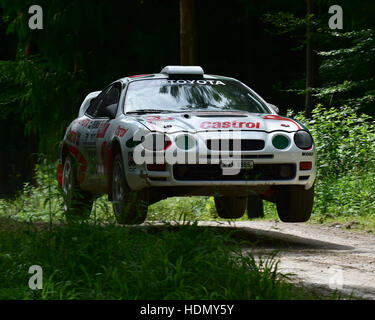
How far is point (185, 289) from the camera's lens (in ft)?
17.6

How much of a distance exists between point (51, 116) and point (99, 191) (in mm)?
13832

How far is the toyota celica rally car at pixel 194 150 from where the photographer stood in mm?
8125

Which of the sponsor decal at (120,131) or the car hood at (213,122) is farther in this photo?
the sponsor decal at (120,131)

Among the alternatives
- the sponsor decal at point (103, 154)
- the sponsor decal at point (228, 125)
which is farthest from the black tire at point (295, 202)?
the sponsor decal at point (103, 154)

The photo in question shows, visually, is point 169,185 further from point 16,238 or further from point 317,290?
point 317,290

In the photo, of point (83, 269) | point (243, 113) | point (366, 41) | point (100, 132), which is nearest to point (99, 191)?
point (100, 132)

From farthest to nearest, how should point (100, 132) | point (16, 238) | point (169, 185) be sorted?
1. point (100, 132)
2. point (169, 185)
3. point (16, 238)

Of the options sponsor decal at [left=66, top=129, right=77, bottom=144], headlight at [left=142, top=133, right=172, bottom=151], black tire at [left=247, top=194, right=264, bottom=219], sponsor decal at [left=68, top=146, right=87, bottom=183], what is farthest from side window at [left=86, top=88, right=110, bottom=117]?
black tire at [left=247, top=194, right=264, bottom=219]

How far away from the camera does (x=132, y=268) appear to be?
584 centimetres

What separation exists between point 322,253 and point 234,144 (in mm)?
1399

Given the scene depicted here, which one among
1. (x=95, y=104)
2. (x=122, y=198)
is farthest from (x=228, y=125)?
(x=95, y=104)

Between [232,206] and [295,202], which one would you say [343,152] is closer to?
[232,206]

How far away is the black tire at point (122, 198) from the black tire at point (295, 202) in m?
1.60

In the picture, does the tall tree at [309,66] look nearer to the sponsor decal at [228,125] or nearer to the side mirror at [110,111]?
the side mirror at [110,111]
